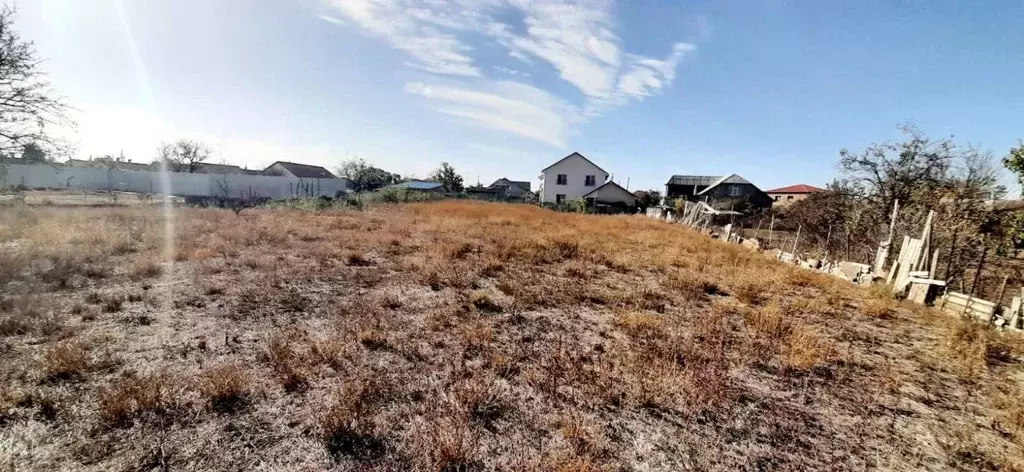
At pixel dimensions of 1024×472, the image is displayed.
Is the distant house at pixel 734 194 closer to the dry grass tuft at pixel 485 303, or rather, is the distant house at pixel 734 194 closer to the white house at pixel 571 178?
the white house at pixel 571 178

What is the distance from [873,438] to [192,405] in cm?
565

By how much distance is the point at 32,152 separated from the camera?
11.5 metres

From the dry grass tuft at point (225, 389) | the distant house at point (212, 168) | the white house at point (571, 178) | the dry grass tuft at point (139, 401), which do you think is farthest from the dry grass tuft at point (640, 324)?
the distant house at point (212, 168)

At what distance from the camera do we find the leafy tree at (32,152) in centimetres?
1121

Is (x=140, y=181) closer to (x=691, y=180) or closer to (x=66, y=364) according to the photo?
(x=66, y=364)

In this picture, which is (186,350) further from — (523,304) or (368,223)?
(368,223)

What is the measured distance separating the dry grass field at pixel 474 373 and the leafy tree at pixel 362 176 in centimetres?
4841

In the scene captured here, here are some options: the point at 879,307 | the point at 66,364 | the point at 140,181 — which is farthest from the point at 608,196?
the point at 140,181

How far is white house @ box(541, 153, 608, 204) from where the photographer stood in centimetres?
4391

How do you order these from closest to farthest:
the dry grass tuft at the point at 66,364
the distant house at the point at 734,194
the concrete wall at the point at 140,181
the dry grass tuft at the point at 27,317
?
the dry grass tuft at the point at 66,364 < the dry grass tuft at the point at 27,317 < the concrete wall at the point at 140,181 < the distant house at the point at 734,194

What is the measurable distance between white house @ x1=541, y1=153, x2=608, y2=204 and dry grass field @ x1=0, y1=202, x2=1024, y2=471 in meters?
36.1

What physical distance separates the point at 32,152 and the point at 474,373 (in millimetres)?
15882

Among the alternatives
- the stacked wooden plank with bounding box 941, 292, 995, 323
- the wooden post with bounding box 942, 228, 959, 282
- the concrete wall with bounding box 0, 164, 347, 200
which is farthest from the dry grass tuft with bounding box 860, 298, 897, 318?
the concrete wall with bounding box 0, 164, 347, 200

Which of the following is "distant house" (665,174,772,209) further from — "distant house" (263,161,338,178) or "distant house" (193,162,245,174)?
"distant house" (193,162,245,174)
